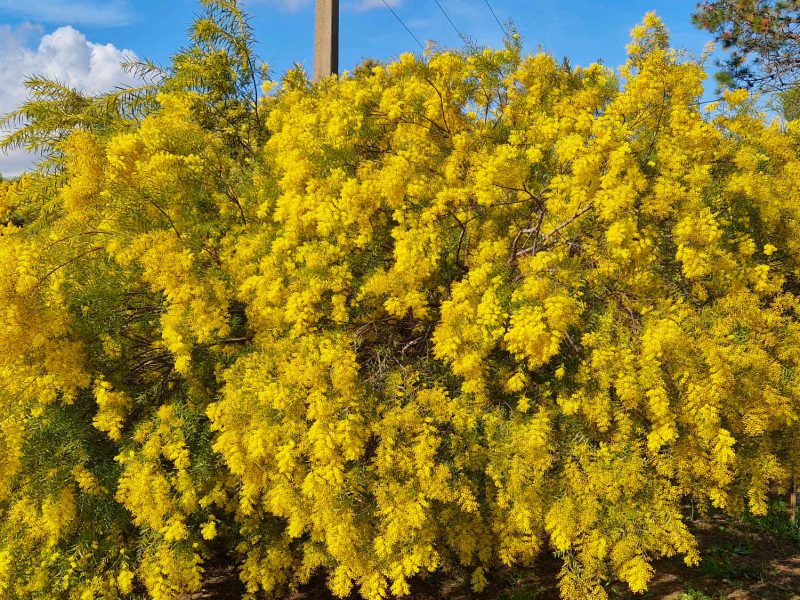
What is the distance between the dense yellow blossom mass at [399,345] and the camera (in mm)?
4129

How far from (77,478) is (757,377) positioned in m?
5.09

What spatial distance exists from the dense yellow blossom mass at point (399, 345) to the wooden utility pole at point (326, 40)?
3.79 ft

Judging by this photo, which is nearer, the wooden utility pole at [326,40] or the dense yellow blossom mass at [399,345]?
the dense yellow blossom mass at [399,345]

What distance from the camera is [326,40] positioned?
6438 mm

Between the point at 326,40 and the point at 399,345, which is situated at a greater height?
the point at 326,40

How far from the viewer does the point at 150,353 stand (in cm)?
513

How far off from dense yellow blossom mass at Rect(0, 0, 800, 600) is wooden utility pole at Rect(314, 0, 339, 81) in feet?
3.79

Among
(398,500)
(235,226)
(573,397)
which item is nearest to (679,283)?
(573,397)

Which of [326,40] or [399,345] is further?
[326,40]

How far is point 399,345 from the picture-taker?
4.95m

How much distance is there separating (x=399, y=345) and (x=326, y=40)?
11.8 ft

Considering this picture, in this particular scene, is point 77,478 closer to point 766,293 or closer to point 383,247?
point 383,247

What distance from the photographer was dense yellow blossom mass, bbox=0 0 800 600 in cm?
413

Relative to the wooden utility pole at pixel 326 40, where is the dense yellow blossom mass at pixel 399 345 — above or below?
below
